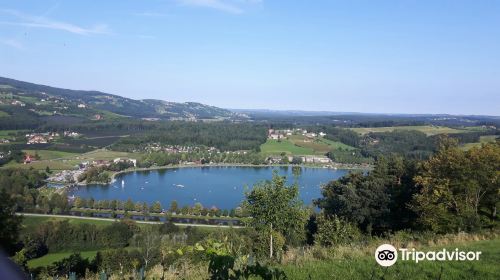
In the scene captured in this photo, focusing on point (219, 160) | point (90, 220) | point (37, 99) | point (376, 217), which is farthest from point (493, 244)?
point (37, 99)

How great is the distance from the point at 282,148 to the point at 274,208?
231 feet

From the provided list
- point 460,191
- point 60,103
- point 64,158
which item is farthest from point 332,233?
point 60,103

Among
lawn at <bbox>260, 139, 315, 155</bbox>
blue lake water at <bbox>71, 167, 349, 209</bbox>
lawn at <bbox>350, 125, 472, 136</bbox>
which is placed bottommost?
blue lake water at <bbox>71, 167, 349, 209</bbox>

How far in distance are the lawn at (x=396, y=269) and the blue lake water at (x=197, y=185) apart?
31.7 metres

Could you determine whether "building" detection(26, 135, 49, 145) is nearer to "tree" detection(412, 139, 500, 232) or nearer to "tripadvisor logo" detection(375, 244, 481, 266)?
"tree" detection(412, 139, 500, 232)

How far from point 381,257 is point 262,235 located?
5.94 metres

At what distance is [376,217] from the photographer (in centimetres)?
1191

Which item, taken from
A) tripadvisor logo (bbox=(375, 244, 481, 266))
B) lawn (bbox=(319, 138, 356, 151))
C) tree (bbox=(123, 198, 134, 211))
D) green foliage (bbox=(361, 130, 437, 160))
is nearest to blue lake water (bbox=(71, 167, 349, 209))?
tree (bbox=(123, 198, 134, 211))

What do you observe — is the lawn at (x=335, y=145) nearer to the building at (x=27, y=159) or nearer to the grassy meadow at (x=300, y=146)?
the grassy meadow at (x=300, y=146)

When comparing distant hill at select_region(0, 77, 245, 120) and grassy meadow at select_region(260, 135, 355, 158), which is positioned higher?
distant hill at select_region(0, 77, 245, 120)

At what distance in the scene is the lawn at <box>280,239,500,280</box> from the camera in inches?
129

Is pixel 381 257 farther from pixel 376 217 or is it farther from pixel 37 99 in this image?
pixel 37 99

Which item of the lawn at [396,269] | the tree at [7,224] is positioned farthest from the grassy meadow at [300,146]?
the lawn at [396,269]

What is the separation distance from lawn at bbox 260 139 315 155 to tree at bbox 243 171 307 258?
65.2 m
